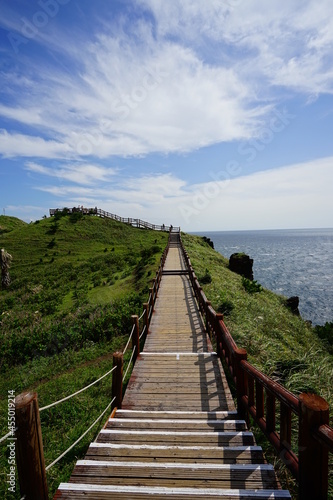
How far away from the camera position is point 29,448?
281 centimetres

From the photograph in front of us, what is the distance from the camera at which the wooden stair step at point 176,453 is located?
3955mm

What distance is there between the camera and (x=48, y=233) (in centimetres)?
4438

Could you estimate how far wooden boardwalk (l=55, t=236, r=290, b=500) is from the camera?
10.9 ft

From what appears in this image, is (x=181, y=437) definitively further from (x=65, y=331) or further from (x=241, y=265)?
(x=241, y=265)

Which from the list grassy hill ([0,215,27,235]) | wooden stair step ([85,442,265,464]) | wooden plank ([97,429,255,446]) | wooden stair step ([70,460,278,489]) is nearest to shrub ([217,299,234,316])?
wooden plank ([97,429,255,446])

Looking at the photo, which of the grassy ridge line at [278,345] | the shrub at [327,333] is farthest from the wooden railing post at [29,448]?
the shrub at [327,333]

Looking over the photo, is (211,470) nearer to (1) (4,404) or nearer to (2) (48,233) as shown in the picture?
(1) (4,404)

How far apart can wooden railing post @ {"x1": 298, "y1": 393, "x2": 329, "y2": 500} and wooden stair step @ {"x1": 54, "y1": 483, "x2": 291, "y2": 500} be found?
0.50 m

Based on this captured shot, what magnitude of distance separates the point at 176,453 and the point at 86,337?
10.0 m

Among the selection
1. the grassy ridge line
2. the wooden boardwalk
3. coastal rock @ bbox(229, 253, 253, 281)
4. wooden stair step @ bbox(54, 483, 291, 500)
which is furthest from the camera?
coastal rock @ bbox(229, 253, 253, 281)

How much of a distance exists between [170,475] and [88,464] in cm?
110

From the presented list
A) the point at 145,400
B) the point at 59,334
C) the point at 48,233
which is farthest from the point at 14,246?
the point at 145,400

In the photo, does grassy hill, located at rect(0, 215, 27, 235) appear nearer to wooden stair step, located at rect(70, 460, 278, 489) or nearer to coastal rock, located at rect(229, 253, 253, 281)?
coastal rock, located at rect(229, 253, 253, 281)

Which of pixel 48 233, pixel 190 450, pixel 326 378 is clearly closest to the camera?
pixel 190 450
